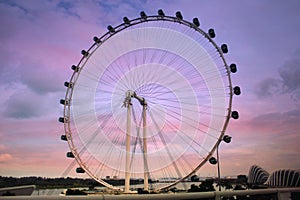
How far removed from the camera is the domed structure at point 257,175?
286ft

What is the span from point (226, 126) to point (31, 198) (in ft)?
62.3

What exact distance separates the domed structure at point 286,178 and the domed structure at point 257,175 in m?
17.8

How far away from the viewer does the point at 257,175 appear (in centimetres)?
9181

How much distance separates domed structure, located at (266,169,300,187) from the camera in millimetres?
55275

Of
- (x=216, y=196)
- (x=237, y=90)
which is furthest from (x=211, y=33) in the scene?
(x=216, y=196)

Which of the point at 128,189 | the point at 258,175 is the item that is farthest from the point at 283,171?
the point at 128,189

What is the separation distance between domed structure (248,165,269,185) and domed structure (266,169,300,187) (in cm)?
1784

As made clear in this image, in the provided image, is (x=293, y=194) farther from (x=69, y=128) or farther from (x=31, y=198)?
(x=69, y=128)

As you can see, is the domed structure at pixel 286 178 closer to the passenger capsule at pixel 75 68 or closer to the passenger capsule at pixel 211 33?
the passenger capsule at pixel 211 33

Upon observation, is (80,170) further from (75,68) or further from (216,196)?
(216,196)

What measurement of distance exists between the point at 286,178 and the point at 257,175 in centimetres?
3327

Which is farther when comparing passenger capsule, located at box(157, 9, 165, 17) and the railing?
passenger capsule, located at box(157, 9, 165, 17)

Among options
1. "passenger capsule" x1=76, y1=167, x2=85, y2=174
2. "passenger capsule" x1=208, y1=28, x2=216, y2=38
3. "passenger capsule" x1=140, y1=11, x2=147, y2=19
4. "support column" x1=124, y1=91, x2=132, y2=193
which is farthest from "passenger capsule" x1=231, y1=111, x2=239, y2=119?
"passenger capsule" x1=76, y1=167, x2=85, y2=174

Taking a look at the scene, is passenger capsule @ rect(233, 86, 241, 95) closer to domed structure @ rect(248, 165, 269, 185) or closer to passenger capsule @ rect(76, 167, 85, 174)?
passenger capsule @ rect(76, 167, 85, 174)
